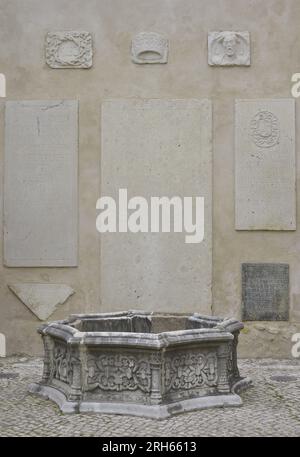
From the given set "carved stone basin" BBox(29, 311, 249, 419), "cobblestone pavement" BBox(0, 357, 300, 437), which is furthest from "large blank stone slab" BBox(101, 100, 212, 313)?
"carved stone basin" BBox(29, 311, 249, 419)

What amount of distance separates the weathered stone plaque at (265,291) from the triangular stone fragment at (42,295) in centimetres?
186

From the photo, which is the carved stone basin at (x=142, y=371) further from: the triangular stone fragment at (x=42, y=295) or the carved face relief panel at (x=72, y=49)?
the carved face relief panel at (x=72, y=49)

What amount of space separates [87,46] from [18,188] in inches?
66.9

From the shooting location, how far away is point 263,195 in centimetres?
716

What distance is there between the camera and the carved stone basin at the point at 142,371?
4590 millimetres

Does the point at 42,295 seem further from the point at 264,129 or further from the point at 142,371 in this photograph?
the point at 264,129

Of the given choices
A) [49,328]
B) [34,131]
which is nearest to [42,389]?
[49,328]

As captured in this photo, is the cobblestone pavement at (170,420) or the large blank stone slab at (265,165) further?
the large blank stone slab at (265,165)

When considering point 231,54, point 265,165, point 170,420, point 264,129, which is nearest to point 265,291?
point 265,165

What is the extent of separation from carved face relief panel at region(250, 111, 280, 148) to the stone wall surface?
220 mm

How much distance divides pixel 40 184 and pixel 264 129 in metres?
2.48

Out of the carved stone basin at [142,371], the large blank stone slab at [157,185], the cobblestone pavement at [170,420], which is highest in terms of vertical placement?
the large blank stone slab at [157,185]

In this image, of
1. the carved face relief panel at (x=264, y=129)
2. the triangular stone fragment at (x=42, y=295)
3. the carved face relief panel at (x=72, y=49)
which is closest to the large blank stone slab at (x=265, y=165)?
the carved face relief panel at (x=264, y=129)

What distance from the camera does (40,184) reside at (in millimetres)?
7199
